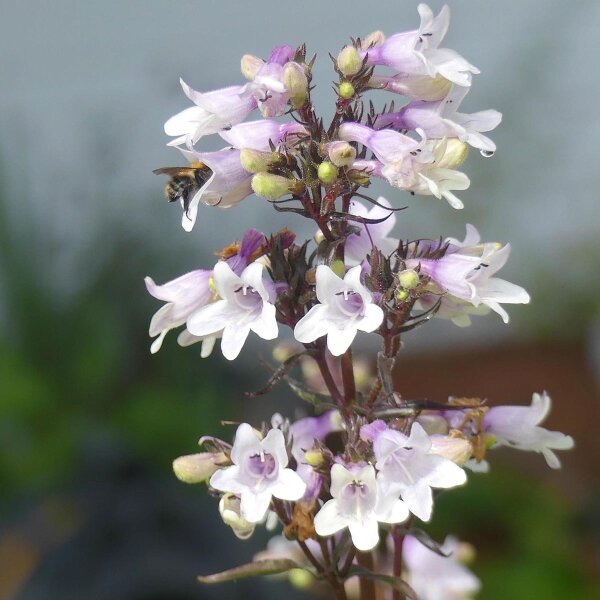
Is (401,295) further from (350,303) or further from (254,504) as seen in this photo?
(254,504)

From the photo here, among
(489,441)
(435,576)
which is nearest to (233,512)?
(489,441)

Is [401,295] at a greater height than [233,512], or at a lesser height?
greater

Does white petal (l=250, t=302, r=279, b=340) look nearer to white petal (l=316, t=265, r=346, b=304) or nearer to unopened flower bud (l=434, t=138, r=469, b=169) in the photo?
white petal (l=316, t=265, r=346, b=304)

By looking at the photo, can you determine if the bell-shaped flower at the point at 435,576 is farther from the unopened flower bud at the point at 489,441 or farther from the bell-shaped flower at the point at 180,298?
the bell-shaped flower at the point at 180,298

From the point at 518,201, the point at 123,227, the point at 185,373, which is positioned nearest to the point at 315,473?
the point at 185,373

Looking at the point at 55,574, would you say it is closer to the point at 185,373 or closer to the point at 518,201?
the point at 185,373
